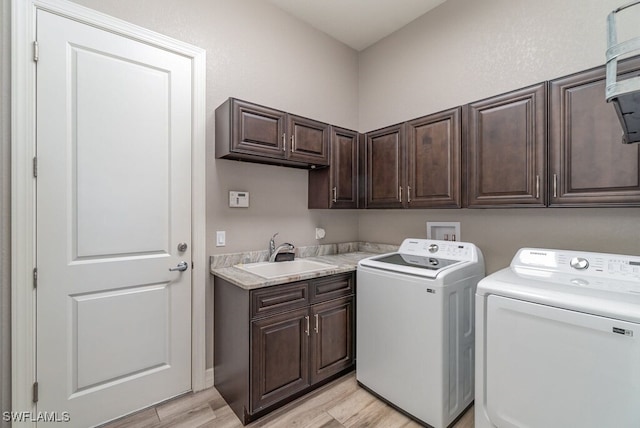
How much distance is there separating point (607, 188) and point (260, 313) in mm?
1977

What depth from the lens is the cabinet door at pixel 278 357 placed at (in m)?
1.69

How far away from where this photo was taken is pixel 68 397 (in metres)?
1.58

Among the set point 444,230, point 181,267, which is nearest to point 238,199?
point 181,267

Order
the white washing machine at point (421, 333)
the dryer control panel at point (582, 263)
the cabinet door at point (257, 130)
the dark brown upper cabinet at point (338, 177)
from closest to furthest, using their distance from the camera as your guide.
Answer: the dryer control panel at point (582, 263), the white washing machine at point (421, 333), the cabinet door at point (257, 130), the dark brown upper cabinet at point (338, 177)

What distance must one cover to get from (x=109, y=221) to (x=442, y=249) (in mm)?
2239

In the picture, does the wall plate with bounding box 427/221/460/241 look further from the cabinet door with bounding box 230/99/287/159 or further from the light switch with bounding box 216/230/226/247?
the light switch with bounding box 216/230/226/247

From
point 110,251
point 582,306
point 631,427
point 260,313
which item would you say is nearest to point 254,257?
point 260,313

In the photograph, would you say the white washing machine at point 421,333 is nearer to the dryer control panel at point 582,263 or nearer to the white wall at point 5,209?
the dryer control panel at point 582,263

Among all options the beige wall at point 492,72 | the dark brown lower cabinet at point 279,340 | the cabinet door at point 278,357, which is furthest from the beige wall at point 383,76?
the cabinet door at point 278,357

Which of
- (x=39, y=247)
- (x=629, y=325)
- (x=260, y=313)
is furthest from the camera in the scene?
(x=260, y=313)

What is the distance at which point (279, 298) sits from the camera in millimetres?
1791

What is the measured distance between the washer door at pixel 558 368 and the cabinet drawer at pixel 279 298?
108 centimetres

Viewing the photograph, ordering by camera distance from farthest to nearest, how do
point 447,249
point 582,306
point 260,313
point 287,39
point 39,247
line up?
point 287,39 → point 447,249 → point 260,313 → point 39,247 → point 582,306

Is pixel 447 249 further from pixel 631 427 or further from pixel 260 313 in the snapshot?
pixel 260 313
